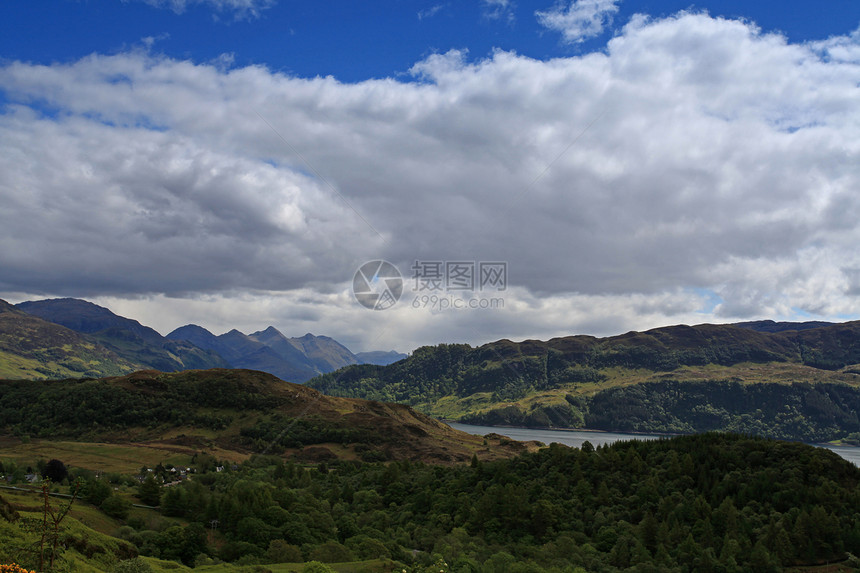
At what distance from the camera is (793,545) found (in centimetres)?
6744

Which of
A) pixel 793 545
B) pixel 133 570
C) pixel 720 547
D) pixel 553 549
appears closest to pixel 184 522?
pixel 133 570

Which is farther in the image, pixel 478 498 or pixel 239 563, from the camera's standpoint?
pixel 478 498

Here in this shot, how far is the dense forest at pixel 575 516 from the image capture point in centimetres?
6619

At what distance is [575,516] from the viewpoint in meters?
86.5

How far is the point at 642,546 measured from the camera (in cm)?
6962

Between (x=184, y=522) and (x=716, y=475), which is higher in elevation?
(x=716, y=475)

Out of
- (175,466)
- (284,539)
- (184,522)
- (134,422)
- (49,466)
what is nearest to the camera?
(284,539)

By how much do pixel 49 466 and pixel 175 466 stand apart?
42.5 metres

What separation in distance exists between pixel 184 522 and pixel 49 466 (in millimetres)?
45504

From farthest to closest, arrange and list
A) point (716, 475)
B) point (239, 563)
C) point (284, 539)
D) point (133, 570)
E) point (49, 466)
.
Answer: point (49, 466) → point (716, 475) → point (284, 539) → point (239, 563) → point (133, 570)

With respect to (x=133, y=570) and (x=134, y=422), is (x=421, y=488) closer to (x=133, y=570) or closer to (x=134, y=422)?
(x=133, y=570)

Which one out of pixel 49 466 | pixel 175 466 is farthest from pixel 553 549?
pixel 175 466

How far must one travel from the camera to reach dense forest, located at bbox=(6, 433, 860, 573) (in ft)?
217

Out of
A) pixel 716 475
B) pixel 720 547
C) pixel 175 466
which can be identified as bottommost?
pixel 175 466
